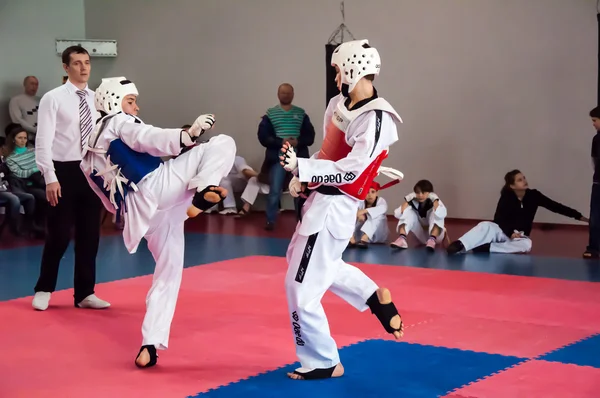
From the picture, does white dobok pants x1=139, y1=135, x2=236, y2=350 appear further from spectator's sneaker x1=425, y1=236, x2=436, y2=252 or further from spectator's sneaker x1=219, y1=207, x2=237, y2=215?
spectator's sneaker x1=219, y1=207, x2=237, y2=215

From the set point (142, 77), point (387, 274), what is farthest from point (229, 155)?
point (142, 77)

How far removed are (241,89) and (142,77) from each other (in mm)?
2180

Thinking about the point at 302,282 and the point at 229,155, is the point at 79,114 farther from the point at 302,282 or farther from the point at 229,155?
the point at 302,282

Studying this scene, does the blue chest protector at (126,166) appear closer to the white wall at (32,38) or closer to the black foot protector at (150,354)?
the black foot protector at (150,354)

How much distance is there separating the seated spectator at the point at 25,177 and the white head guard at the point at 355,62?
22.0 ft

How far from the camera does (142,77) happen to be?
1420 centimetres

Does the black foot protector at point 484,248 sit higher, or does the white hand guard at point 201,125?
the white hand guard at point 201,125

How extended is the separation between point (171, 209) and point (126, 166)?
0.34m

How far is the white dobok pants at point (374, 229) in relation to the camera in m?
9.27

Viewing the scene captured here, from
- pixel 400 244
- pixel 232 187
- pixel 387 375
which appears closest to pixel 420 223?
pixel 400 244

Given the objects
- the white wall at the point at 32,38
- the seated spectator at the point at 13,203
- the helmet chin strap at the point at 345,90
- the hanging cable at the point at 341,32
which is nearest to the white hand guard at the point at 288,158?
the helmet chin strap at the point at 345,90

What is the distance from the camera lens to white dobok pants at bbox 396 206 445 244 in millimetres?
9077

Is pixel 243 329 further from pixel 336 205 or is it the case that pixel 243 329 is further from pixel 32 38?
pixel 32 38

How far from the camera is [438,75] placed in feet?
36.8
